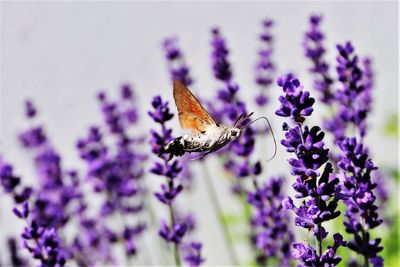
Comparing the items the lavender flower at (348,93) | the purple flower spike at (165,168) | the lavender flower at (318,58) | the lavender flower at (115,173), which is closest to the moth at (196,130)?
the purple flower spike at (165,168)

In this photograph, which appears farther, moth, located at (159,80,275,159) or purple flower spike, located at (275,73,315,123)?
moth, located at (159,80,275,159)

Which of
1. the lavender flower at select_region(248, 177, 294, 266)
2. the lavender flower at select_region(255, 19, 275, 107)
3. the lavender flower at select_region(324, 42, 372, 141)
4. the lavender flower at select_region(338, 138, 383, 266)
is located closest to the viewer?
the lavender flower at select_region(338, 138, 383, 266)

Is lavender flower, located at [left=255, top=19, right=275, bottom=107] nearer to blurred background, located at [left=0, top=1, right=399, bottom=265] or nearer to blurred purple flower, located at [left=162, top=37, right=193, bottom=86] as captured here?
blurred purple flower, located at [left=162, top=37, right=193, bottom=86]

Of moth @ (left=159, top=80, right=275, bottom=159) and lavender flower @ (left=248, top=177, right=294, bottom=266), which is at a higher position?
moth @ (left=159, top=80, right=275, bottom=159)

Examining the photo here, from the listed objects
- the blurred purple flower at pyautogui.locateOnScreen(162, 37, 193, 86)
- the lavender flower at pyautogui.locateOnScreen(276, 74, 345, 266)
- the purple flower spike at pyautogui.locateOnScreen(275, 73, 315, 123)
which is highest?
the blurred purple flower at pyautogui.locateOnScreen(162, 37, 193, 86)

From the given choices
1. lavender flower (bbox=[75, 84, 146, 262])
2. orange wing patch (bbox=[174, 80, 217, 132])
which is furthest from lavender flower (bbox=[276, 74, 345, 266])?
lavender flower (bbox=[75, 84, 146, 262])

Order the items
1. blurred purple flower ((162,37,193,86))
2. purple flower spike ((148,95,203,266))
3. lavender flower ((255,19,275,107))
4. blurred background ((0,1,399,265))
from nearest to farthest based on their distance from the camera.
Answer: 1. purple flower spike ((148,95,203,266))
2. blurred purple flower ((162,37,193,86))
3. lavender flower ((255,19,275,107))
4. blurred background ((0,1,399,265))
